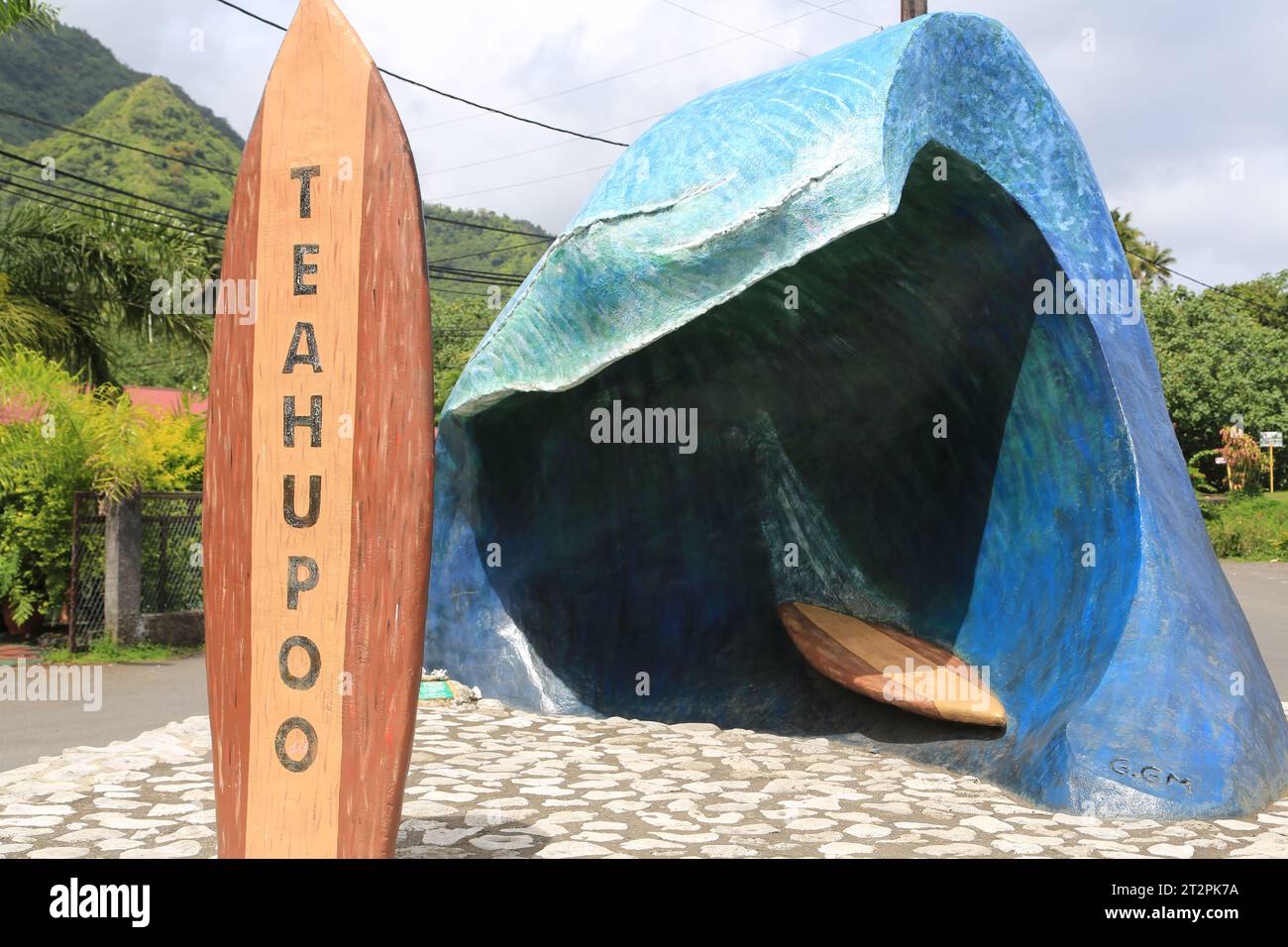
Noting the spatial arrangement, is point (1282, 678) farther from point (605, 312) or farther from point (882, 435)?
point (605, 312)

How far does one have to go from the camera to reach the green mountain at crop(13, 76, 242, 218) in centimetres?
3142

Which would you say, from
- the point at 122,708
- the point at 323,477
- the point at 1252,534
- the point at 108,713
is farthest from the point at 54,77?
the point at 323,477

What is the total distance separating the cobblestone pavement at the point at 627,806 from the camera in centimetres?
423

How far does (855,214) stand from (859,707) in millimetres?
3177

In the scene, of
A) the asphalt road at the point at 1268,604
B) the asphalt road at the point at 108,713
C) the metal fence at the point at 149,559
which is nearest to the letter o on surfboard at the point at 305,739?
the asphalt road at the point at 108,713

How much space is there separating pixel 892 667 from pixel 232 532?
3.99 meters

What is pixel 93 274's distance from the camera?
17062mm

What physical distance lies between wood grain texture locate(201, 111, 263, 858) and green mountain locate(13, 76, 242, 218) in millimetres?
28396

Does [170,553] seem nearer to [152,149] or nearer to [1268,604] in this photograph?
[1268,604]

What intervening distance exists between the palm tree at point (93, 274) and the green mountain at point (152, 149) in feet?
41.7

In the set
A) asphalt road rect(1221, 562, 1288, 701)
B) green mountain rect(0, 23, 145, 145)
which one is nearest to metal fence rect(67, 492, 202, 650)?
asphalt road rect(1221, 562, 1288, 701)

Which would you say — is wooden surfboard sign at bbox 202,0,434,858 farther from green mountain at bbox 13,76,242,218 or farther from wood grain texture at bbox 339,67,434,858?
green mountain at bbox 13,76,242,218
